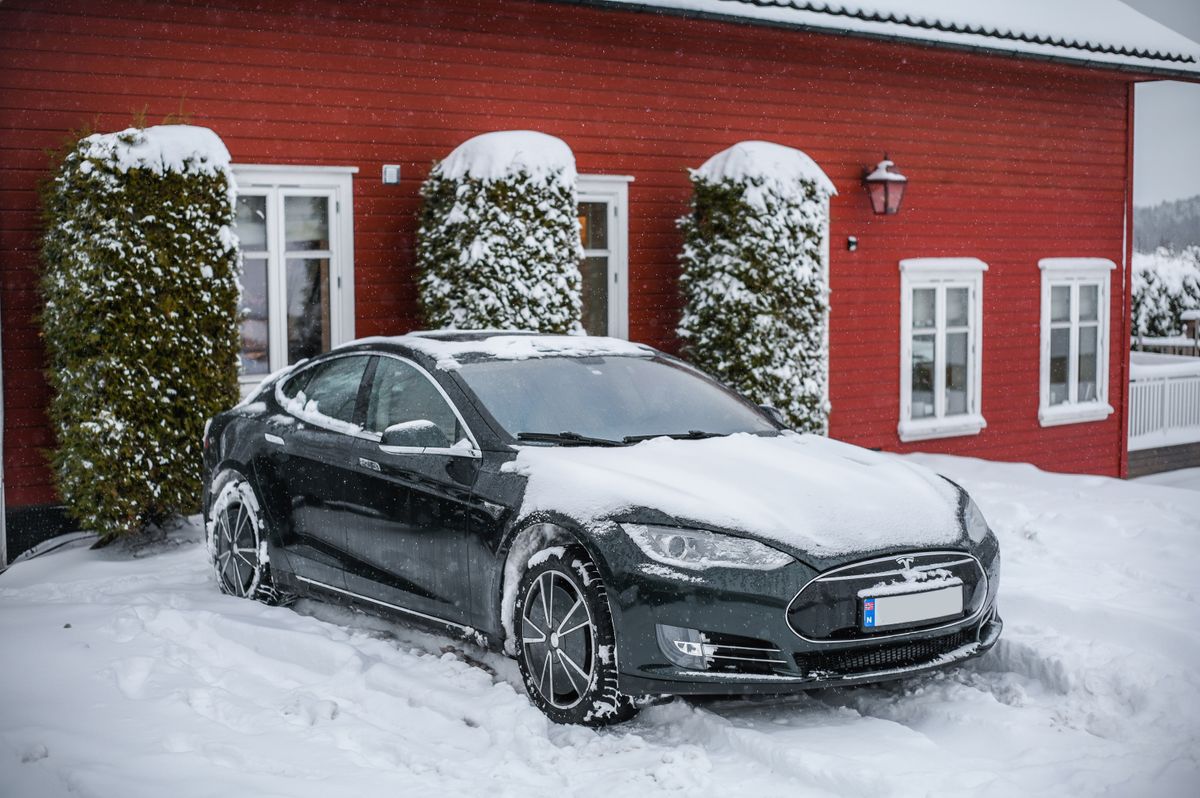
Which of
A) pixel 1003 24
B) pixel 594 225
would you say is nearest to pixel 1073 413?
pixel 1003 24

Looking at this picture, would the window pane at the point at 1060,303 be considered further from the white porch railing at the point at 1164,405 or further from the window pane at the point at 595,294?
the window pane at the point at 595,294

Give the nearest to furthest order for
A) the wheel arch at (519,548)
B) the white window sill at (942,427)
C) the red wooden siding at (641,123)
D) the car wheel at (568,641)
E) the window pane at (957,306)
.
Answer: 1. the car wheel at (568,641)
2. the wheel arch at (519,548)
3. the red wooden siding at (641,123)
4. the white window sill at (942,427)
5. the window pane at (957,306)

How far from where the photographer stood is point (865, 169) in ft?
45.9

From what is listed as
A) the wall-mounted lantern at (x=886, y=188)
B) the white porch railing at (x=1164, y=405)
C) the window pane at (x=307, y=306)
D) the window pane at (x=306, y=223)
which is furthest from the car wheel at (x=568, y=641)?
the white porch railing at (x=1164, y=405)

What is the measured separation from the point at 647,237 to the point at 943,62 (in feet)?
15.6

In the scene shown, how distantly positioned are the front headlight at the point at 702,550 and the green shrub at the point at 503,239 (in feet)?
17.6

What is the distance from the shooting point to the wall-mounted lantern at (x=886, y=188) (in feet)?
44.1

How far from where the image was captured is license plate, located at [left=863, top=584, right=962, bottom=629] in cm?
463

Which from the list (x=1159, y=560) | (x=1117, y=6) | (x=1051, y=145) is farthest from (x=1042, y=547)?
(x=1117, y=6)

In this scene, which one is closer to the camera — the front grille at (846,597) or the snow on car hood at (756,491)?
the front grille at (846,597)

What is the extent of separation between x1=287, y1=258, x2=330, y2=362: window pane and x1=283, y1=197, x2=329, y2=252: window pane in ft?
0.42

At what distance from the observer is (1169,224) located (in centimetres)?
5747

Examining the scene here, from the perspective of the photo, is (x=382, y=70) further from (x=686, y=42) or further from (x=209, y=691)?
(x=209, y=691)

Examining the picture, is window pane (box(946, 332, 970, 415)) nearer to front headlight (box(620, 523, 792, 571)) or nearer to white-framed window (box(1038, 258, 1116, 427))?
white-framed window (box(1038, 258, 1116, 427))
